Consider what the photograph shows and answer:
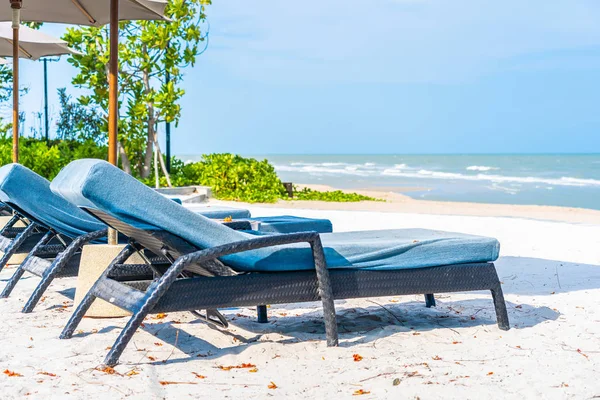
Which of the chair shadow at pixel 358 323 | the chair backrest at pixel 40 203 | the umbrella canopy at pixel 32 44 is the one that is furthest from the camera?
the umbrella canopy at pixel 32 44

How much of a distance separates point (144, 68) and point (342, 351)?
35.6ft

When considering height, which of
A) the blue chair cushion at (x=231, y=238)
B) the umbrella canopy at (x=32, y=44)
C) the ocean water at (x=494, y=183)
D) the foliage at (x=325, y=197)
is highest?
the umbrella canopy at (x=32, y=44)

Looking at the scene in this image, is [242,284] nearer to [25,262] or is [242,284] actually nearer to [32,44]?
[25,262]

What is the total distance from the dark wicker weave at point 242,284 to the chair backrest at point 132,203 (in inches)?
2.1

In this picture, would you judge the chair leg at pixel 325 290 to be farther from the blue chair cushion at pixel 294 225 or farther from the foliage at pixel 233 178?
the foliage at pixel 233 178

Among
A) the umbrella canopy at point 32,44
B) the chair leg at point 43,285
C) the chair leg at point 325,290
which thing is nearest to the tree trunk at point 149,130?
the umbrella canopy at point 32,44

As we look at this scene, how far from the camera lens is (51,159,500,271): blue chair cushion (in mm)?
2855

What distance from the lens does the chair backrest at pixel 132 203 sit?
2830mm

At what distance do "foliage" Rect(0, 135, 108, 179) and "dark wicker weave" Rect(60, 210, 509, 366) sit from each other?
27.6ft

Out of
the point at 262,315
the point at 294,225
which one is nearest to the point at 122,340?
the point at 262,315

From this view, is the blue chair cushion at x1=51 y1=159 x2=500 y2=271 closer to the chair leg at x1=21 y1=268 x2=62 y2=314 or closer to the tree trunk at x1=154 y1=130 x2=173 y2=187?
the chair leg at x1=21 y1=268 x2=62 y2=314

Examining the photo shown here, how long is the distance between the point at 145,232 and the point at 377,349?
112 centimetres

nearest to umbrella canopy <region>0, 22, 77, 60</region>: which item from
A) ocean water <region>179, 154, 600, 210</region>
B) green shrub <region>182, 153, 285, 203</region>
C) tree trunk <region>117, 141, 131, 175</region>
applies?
tree trunk <region>117, 141, 131, 175</region>

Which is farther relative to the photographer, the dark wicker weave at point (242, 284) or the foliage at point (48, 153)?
the foliage at point (48, 153)
